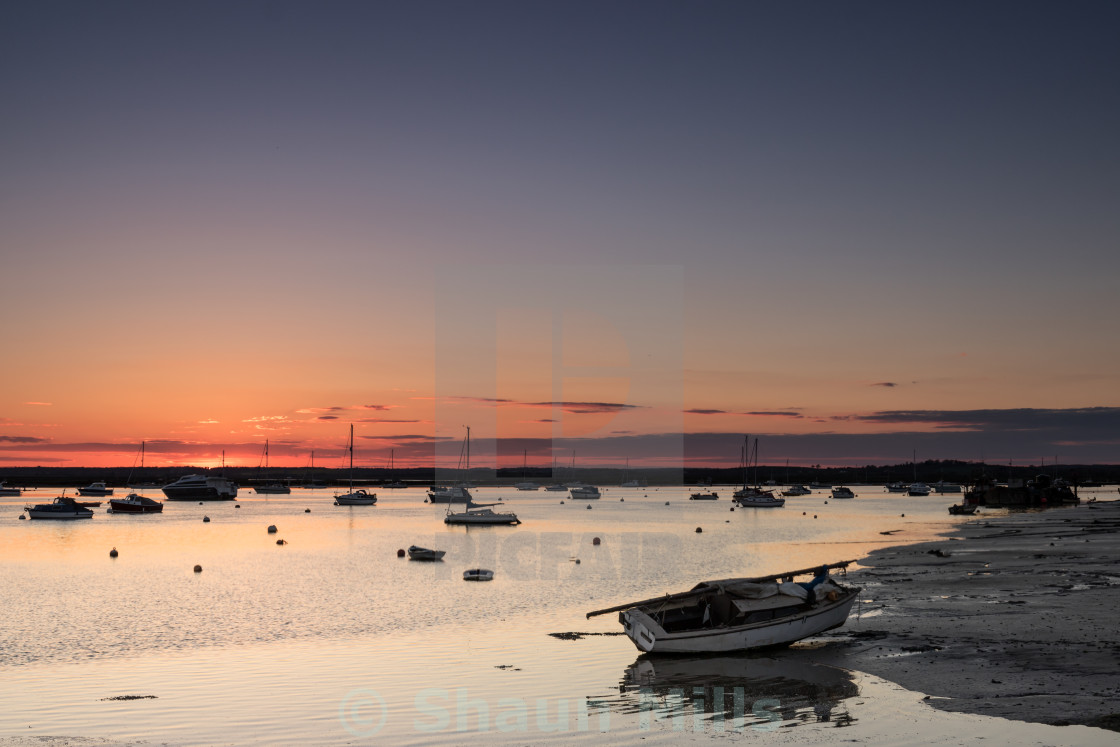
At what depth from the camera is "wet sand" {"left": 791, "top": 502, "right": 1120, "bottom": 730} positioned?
1916 centimetres

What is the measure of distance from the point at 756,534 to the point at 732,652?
67523 mm

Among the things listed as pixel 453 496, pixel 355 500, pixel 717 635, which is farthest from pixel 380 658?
pixel 355 500

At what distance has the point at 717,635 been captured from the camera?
25453 mm

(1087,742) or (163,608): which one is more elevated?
(1087,742)

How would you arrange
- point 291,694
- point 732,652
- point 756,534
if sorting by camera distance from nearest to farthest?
point 291,694, point 732,652, point 756,534

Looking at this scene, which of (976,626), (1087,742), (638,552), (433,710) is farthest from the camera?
(638,552)

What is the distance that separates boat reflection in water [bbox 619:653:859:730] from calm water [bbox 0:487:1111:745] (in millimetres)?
92

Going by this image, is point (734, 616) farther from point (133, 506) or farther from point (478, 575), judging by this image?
point (133, 506)

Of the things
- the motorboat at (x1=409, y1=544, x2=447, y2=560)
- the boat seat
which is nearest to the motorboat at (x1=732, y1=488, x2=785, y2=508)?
the motorboat at (x1=409, y1=544, x2=447, y2=560)

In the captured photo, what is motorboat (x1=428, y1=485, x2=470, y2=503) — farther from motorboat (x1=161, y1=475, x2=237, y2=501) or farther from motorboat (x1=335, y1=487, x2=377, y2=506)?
motorboat (x1=161, y1=475, x2=237, y2=501)

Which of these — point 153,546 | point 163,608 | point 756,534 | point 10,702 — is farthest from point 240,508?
point 10,702

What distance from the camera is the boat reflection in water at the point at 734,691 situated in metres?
19.1

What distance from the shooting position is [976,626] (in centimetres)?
2811

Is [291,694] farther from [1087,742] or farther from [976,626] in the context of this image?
[976,626]
